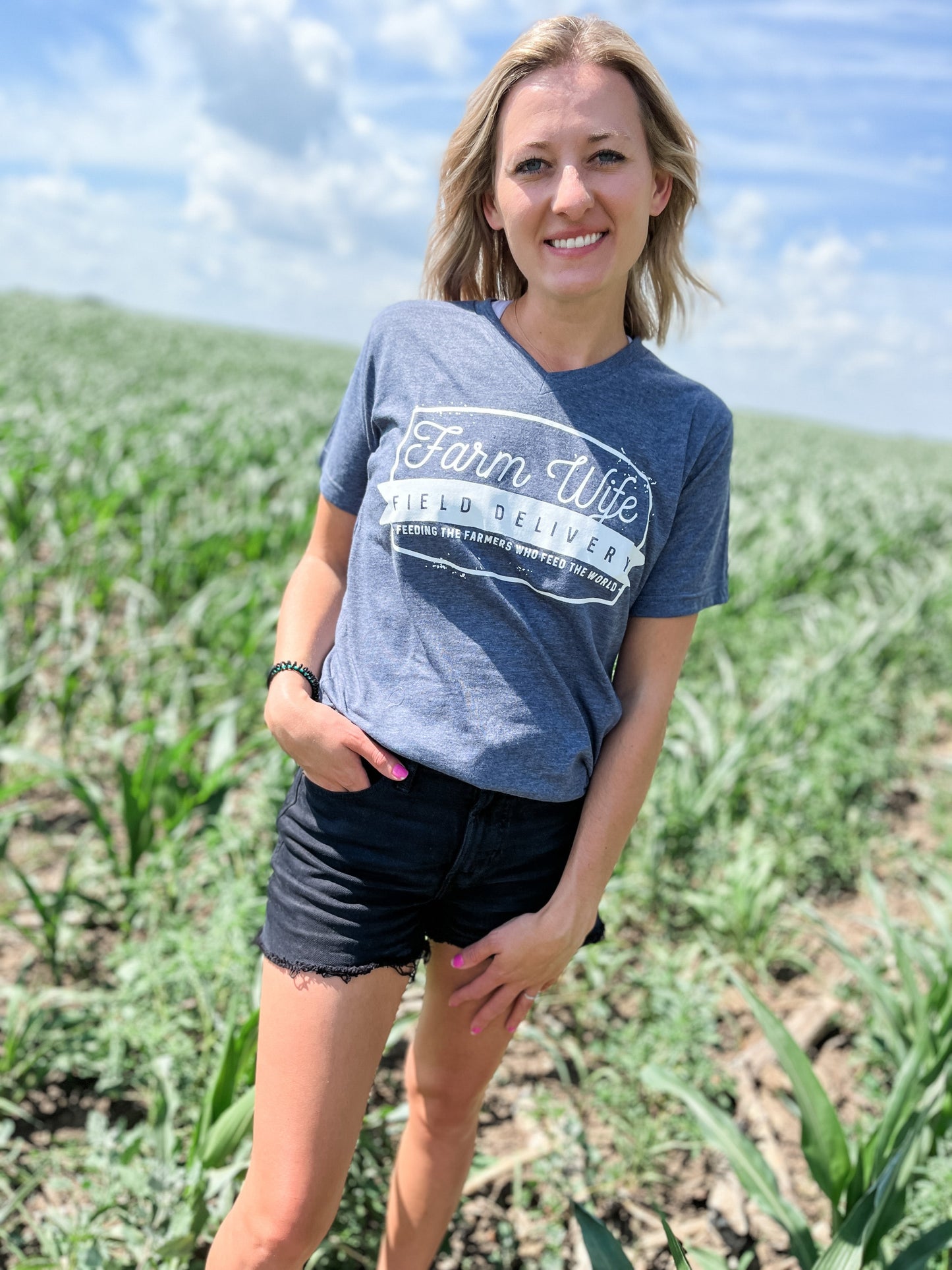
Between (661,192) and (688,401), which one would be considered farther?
A: (661,192)

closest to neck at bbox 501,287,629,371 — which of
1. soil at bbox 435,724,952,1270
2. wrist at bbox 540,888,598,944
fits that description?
wrist at bbox 540,888,598,944

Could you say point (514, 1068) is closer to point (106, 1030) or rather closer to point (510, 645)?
point (106, 1030)

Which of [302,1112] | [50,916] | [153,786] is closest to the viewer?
[302,1112]

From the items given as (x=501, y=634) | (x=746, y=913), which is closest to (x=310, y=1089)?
(x=501, y=634)

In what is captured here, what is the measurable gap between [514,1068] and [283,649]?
1.43m

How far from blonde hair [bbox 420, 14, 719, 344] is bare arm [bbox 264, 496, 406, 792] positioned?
0.44m

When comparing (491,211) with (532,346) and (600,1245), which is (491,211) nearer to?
(532,346)

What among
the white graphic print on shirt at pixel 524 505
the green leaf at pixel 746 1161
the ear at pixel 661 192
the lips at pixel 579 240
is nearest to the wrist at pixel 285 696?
the white graphic print on shirt at pixel 524 505

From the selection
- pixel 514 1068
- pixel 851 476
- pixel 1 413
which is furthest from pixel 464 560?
pixel 851 476

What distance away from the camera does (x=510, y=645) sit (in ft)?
4.03

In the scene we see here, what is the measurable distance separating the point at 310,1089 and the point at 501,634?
23.5 inches

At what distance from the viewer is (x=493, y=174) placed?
4.64 ft

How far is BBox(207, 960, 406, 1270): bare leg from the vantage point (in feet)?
3.93

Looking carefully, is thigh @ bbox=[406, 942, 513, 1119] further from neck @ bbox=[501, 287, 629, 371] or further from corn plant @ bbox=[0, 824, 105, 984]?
corn plant @ bbox=[0, 824, 105, 984]
